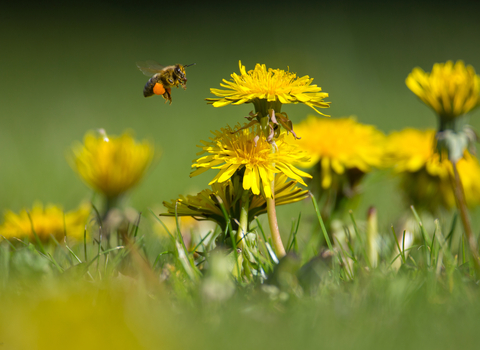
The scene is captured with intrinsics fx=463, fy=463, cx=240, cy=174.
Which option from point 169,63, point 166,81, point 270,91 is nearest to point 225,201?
point 270,91

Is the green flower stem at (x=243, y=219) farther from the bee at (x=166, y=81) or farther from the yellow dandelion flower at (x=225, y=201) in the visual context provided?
the bee at (x=166, y=81)

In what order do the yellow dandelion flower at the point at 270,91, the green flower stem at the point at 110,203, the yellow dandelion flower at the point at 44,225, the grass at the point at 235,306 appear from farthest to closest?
the green flower stem at the point at 110,203 < the yellow dandelion flower at the point at 44,225 < the yellow dandelion flower at the point at 270,91 < the grass at the point at 235,306

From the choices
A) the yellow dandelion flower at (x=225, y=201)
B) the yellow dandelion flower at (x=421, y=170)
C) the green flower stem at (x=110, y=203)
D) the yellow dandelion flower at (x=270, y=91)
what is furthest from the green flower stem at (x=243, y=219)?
the yellow dandelion flower at (x=421, y=170)

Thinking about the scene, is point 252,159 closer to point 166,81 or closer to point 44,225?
point 166,81

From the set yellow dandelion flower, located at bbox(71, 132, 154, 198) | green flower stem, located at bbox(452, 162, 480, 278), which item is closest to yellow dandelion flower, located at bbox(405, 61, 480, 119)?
green flower stem, located at bbox(452, 162, 480, 278)

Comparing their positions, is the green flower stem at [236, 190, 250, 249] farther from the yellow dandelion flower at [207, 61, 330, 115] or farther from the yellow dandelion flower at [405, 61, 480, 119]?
the yellow dandelion flower at [405, 61, 480, 119]

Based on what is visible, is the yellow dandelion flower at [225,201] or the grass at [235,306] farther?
the yellow dandelion flower at [225,201]
